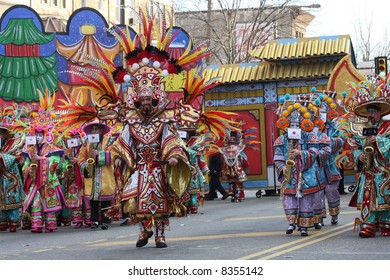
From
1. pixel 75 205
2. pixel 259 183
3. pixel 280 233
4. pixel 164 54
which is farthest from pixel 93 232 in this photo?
pixel 259 183

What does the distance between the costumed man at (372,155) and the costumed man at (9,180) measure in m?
6.93

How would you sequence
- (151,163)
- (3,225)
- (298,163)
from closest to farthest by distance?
(151,163) < (298,163) < (3,225)

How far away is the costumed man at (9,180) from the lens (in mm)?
19734

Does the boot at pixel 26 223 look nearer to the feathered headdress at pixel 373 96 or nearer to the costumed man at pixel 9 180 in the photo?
the costumed man at pixel 9 180

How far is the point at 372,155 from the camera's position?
1534 cm

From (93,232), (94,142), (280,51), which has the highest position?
(280,51)

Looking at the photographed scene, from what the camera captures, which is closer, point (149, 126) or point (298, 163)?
point (149, 126)

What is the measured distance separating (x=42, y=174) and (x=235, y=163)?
940 centimetres

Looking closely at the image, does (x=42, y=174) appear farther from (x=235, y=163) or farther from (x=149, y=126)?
(x=235, y=163)

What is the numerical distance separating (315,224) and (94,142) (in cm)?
468

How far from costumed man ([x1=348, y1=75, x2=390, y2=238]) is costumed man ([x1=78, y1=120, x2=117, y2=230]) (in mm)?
5394

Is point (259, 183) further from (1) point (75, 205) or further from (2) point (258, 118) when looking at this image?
(1) point (75, 205)

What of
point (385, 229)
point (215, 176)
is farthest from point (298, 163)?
point (215, 176)

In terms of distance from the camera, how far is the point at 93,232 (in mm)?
18719
